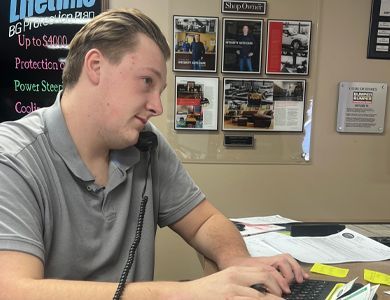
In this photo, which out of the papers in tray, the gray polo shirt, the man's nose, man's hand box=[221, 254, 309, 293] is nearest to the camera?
the gray polo shirt

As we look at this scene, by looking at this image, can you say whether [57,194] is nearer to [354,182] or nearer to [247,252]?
[247,252]

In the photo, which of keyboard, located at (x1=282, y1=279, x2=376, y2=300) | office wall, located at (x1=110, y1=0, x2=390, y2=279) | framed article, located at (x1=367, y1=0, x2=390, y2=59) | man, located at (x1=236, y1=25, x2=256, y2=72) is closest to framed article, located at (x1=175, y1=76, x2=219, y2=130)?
office wall, located at (x1=110, y1=0, x2=390, y2=279)

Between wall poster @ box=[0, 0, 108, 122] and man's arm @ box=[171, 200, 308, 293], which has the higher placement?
wall poster @ box=[0, 0, 108, 122]

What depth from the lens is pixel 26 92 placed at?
2221 mm

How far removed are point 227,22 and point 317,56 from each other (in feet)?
1.86

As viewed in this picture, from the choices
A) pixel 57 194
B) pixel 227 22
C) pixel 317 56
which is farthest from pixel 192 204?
pixel 317 56

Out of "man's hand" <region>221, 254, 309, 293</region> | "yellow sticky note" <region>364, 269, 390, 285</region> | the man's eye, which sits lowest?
→ "yellow sticky note" <region>364, 269, 390, 285</region>

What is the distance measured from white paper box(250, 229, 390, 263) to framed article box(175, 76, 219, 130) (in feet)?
3.43

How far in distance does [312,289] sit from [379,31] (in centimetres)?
190

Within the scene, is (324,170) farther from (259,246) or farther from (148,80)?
(148,80)

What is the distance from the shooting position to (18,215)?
32.7 inches

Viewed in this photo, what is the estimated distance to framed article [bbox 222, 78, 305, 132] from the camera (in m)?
2.29

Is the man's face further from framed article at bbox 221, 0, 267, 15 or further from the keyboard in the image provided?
framed article at bbox 221, 0, 267, 15

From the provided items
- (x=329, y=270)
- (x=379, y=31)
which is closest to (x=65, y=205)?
(x=329, y=270)
